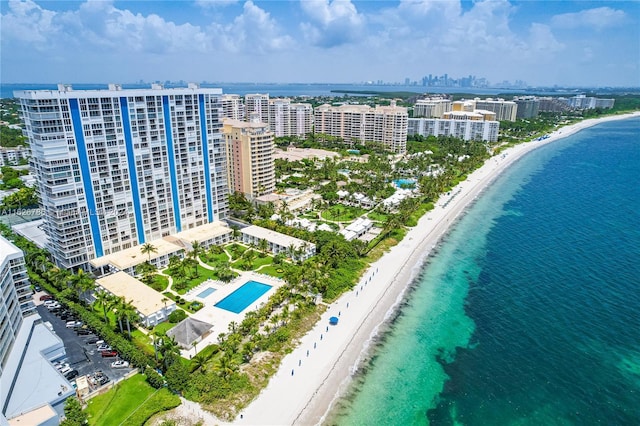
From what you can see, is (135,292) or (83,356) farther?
(135,292)

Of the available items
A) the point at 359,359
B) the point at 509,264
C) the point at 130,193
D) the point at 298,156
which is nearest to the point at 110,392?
the point at 359,359

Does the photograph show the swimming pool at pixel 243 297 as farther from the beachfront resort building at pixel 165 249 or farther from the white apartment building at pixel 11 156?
the white apartment building at pixel 11 156

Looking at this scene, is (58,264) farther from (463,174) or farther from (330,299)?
(463,174)

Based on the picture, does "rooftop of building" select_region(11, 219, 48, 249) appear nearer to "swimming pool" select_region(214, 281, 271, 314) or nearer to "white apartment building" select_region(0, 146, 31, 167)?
"swimming pool" select_region(214, 281, 271, 314)

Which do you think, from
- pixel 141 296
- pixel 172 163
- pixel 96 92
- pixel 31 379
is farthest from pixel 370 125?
pixel 31 379

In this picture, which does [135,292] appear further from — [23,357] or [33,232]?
[33,232]

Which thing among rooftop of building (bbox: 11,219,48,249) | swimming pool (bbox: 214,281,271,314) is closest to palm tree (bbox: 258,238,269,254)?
swimming pool (bbox: 214,281,271,314)

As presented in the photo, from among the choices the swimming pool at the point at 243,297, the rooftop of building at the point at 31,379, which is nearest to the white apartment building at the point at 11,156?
the rooftop of building at the point at 31,379
